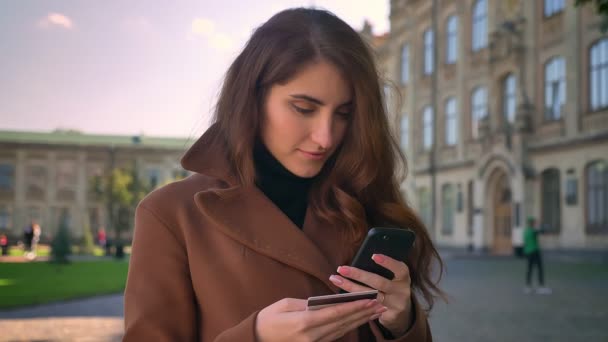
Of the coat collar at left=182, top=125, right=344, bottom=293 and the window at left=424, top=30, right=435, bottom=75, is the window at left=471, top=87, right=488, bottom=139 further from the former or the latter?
the coat collar at left=182, top=125, right=344, bottom=293

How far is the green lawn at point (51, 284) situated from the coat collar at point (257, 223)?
1053cm

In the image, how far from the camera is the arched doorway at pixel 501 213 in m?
30.7

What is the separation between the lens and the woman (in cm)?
213

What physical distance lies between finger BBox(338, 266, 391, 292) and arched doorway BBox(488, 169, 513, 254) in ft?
97.5

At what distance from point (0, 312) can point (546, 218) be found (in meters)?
22.4

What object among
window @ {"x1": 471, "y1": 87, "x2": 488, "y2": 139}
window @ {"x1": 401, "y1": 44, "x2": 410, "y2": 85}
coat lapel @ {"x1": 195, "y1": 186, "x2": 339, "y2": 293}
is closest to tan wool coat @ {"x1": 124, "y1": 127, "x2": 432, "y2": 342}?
coat lapel @ {"x1": 195, "y1": 186, "x2": 339, "y2": 293}

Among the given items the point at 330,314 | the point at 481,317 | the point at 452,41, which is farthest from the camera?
the point at 452,41

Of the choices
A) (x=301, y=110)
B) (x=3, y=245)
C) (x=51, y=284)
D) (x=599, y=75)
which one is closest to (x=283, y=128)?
(x=301, y=110)

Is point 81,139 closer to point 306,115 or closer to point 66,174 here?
point 66,174

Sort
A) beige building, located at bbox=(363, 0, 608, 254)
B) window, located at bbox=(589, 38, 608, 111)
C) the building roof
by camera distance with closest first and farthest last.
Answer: window, located at bbox=(589, 38, 608, 111) < beige building, located at bbox=(363, 0, 608, 254) < the building roof

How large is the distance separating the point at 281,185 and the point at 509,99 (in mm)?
30595

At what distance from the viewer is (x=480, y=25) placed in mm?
33406

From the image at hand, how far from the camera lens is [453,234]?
3488 centimetres

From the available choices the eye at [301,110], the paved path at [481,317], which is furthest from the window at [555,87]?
the eye at [301,110]
